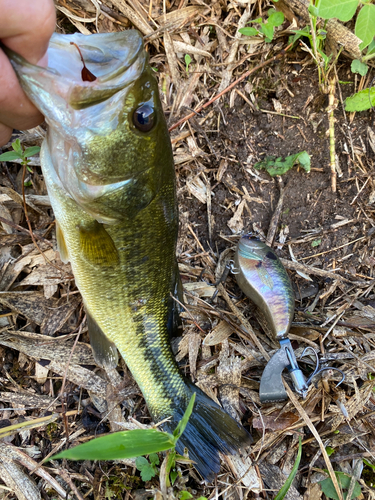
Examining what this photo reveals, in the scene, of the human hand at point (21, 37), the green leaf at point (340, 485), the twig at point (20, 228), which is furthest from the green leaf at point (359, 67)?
the green leaf at point (340, 485)

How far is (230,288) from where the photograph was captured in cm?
293

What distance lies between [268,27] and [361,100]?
1.01m

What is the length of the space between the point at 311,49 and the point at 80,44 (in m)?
2.17

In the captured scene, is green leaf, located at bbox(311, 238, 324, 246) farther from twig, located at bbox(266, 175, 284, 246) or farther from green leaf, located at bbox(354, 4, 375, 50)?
green leaf, located at bbox(354, 4, 375, 50)

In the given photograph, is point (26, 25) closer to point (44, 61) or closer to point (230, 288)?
point (44, 61)

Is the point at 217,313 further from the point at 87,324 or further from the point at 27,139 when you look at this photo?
the point at 27,139

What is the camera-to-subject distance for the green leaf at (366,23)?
97.7 inches

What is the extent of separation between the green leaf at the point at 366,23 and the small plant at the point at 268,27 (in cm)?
62

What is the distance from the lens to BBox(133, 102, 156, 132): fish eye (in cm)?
172

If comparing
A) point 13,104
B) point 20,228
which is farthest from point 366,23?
point 20,228

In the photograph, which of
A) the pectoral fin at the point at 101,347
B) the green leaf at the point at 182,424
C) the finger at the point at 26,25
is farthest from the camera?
the pectoral fin at the point at 101,347

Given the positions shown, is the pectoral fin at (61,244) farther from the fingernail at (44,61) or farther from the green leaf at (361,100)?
the green leaf at (361,100)

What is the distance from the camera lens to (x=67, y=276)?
2.62 metres

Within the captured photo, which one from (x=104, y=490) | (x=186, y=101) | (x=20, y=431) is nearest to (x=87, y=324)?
(x=20, y=431)
